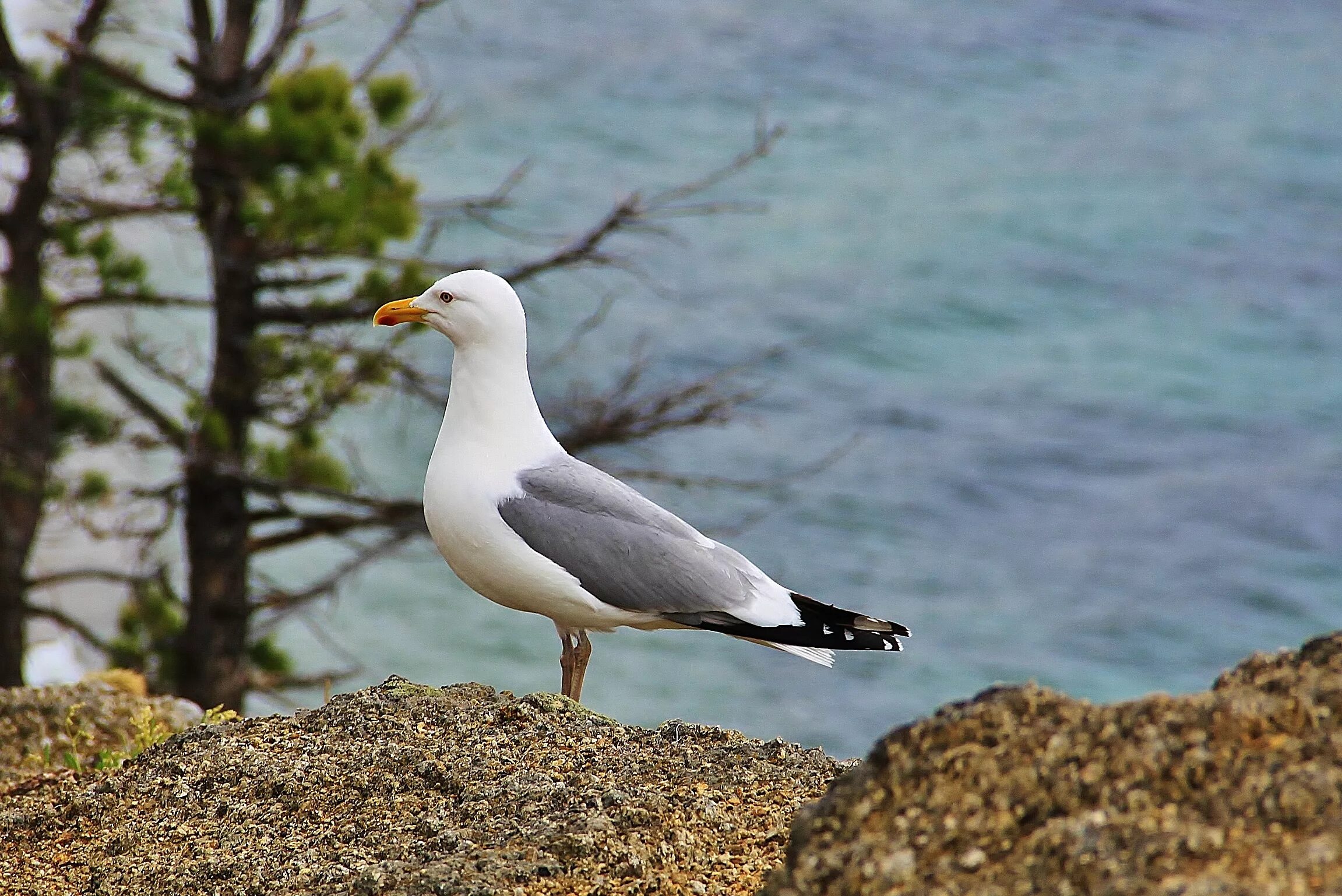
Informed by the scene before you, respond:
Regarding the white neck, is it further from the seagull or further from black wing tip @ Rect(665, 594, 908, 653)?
black wing tip @ Rect(665, 594, 908, 653)

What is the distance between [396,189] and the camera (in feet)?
27.9

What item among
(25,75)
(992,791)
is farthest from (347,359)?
(992,791)

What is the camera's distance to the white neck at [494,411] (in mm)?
4188

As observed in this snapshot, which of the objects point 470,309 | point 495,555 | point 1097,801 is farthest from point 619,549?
point 1097,801

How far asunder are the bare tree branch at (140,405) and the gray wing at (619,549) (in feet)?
19.7

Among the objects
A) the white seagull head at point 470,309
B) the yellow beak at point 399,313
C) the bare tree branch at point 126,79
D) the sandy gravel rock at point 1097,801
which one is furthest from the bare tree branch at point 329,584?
the sandy gravel rock at point 1097,801

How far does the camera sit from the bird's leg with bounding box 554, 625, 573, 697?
13.5 ft

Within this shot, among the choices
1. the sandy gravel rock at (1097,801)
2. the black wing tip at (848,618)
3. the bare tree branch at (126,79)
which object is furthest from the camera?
the bare tree branch at (126,79)

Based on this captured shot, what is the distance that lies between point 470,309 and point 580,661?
981 mm

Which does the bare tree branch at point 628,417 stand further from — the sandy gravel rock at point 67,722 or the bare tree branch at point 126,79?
the sandy gravel rock at point 67,722

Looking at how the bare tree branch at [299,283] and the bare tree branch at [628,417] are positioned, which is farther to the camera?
the bare tree branch at [299,283]

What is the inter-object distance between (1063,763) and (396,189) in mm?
6994

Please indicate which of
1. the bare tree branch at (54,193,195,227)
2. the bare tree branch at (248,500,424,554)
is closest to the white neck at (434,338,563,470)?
the bare tree branch at (248,500,424,554)

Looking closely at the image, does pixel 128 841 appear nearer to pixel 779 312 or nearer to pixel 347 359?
pixel 347 359
